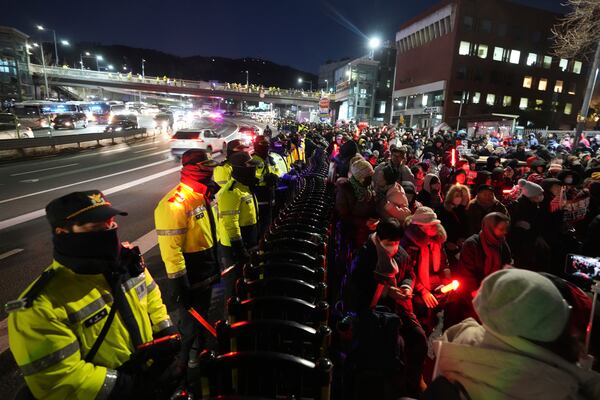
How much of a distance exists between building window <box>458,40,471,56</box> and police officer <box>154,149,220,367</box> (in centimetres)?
6177

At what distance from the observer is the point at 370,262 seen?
10.8 ft

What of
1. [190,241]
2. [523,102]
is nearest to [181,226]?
[190,241]

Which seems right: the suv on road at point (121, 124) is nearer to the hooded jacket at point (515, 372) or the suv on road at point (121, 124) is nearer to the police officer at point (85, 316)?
the police officer at point (85, 316)

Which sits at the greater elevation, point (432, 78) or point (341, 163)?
point (432, 78)

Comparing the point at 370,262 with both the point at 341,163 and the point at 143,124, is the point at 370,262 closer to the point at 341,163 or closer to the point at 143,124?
the point at 341,163

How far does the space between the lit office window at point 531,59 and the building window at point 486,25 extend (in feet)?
33.6

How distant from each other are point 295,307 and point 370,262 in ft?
3.29

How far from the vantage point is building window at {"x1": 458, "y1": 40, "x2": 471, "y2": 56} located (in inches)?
2141

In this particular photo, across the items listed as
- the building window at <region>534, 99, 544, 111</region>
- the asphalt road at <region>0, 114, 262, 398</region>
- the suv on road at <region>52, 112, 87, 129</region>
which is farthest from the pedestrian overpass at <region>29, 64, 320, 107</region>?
the asphalt road at <region>0, 114, 262, 398</region>

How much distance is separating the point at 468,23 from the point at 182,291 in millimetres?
64381

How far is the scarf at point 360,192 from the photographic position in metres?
5.31

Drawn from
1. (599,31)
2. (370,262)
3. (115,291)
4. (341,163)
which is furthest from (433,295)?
(599,31)

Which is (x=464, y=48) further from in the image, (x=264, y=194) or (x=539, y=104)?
(x=264, y=194)

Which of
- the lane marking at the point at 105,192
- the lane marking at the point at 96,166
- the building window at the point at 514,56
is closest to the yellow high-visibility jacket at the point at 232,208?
the lane marking at the point at 105,192
